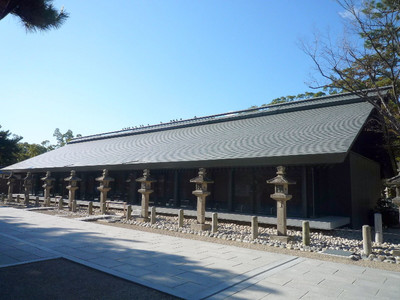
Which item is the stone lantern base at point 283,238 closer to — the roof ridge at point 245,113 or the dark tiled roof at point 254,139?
the dark tiled roof at point 254,139

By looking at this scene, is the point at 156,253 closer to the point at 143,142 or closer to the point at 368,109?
the point at 368,109

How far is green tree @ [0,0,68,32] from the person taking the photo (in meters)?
7.22

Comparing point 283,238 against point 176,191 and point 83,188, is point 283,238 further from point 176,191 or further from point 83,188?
point 83,188

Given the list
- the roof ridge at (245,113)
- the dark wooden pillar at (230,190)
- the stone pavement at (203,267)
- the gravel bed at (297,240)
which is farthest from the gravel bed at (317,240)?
the roof ridge at (245,113)

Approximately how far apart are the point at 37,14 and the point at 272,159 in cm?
902

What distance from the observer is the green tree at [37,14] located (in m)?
7.22

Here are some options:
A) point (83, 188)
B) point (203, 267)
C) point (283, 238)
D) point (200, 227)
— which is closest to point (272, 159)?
point (283, 238)

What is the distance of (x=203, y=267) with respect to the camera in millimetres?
6453

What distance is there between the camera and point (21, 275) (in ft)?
18.0

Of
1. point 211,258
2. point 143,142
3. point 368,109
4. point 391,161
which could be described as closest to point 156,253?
point 211,258

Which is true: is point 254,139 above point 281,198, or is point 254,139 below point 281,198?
above

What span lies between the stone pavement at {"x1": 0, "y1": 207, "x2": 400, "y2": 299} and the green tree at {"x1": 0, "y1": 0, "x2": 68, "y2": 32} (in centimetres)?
618

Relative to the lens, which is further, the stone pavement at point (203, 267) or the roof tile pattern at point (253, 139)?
the roof tile pattern at point (253, 139)

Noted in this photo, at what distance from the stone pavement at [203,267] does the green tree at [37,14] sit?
6.18m
